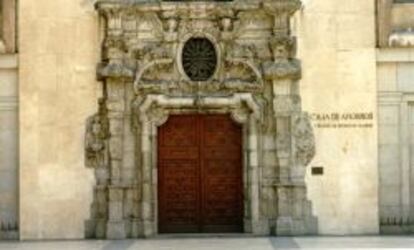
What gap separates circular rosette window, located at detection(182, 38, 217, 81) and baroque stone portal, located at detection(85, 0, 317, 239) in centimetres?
2

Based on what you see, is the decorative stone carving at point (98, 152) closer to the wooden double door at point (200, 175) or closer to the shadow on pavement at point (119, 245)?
the wooden double door at point (200, 175)

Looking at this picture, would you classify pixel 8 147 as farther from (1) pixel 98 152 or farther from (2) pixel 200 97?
(2) pixel 200 97

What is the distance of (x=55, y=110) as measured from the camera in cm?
2056

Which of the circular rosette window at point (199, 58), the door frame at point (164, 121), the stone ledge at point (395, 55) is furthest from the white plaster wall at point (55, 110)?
the stone ledge at point (395, 55)

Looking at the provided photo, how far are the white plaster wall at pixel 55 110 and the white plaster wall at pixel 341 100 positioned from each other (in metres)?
4.69

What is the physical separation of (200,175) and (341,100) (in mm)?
3470

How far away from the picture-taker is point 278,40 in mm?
20438

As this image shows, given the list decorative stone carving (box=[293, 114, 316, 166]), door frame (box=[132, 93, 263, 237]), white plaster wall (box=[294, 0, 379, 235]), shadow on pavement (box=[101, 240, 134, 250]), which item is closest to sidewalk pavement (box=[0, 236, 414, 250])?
shadow on pavement (box=[101, 240, 134, 250])

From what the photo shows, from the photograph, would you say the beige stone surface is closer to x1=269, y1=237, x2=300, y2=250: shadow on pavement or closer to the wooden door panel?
the wooden door panel

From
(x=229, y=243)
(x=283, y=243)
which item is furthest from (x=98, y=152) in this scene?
(x=283, y=243)

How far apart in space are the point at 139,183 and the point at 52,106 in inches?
98.7

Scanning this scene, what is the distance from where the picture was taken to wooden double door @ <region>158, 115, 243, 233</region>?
818 inches

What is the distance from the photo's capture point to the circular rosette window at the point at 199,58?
20688 mm

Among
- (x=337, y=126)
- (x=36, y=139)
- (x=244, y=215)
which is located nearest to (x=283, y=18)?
(x=337, y=126)
